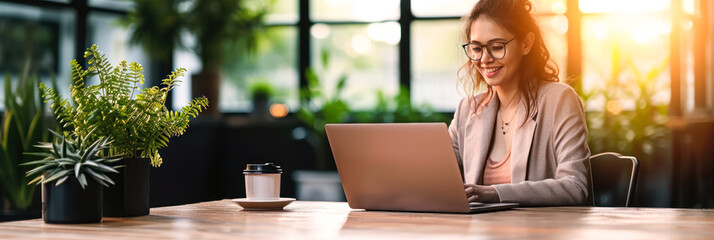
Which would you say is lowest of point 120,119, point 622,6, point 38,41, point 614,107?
point 120,119

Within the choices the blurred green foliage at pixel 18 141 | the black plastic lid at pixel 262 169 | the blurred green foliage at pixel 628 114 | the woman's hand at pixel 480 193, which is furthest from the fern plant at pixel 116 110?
the blurred green foliage at pixel 628 114

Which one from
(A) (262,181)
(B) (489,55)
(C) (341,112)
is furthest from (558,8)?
(A) (262,181)

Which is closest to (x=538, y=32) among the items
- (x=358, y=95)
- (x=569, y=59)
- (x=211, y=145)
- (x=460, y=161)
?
(x=460, y=161)

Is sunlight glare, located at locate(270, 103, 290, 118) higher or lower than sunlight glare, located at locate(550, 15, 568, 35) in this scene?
lower

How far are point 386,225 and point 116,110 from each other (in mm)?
638

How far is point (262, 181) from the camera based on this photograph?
198 cm

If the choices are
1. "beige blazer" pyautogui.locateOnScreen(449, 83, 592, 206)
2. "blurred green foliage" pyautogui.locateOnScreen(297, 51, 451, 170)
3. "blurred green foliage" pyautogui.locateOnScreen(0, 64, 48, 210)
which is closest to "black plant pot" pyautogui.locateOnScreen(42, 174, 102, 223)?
"beige blazer" pyautogui.locateOnScreen(449, 83, 592, 206)

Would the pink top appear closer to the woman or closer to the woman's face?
the woman

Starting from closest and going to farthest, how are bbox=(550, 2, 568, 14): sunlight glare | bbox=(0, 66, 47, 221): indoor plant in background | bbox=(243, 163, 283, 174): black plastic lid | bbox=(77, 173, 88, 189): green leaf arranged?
bbox=(77, 173, 88, 189): green leaf → bbox=(243, 163, 283, 174): black plastic lid → bbox=(0, 66, 47, 221): indoor plant in background → bbox=(550, 2, 568, 14): sunlight glare

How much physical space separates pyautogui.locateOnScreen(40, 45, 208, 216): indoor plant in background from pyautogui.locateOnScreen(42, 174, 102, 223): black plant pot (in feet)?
0.40

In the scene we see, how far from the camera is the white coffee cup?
6.46 ft

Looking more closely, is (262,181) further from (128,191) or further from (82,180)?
(82,180)

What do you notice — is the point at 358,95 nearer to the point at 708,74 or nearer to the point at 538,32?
the point at 708,74

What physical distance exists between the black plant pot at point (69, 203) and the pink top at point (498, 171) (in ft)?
4.40
